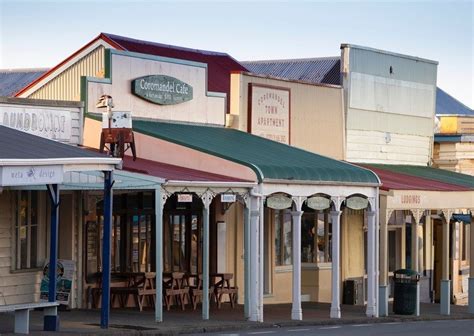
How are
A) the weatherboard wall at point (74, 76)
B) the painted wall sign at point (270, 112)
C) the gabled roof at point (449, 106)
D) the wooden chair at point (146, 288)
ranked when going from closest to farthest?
the wooden chair at point (146, 288) < the weatherboard wall at point (74, 76) < the painted wall sign at point (270, 112) < the gabled roof at point (449, 106)

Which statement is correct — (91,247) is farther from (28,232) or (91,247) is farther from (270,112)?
(270,112)

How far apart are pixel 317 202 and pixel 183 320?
14.9 ft

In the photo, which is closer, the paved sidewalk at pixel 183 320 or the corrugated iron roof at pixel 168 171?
the paved sidewalk at pixel 183 320

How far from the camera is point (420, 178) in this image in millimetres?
35250

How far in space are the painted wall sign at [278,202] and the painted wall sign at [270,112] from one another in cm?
476

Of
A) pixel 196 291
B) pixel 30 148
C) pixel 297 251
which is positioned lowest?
pixel 196 291

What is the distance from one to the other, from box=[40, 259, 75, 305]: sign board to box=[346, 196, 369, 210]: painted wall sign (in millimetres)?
6369

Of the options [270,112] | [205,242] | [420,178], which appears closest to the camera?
[205,242]

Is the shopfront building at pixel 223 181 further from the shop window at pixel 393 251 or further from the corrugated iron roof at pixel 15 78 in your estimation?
the corrugated iron roof at pixel 15 78

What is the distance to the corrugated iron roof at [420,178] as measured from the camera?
32.3 metres

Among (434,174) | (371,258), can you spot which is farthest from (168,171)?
(434,174)

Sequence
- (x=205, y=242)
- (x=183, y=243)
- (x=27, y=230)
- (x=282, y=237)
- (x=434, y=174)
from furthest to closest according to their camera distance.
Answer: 1. (x=434, y=174)
2. (x=282, y=237)
3. (x=183, y=243)
4. (x=27, y=230)
5. (x=205, y=242)

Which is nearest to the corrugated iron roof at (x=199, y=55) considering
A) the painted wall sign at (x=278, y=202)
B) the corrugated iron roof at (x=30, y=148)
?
the painted wall sign at (x=278, y=202)

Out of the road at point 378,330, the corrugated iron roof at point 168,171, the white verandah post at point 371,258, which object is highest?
the corrugated iron roof at point 168,171
